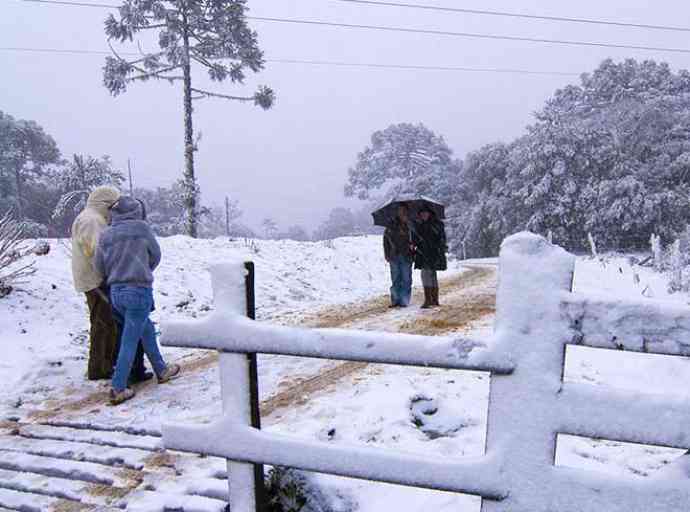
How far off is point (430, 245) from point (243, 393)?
672 cm

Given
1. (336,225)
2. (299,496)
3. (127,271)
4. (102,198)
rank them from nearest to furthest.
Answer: (299,496) → (127,271) → (102,198) → (336,225)

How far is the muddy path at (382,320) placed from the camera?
4496mm

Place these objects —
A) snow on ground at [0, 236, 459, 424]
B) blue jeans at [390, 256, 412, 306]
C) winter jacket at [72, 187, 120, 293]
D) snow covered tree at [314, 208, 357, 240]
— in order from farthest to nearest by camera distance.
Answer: snow covered tree at [314, 208, 357, 240]
blue jeans at [390, 256, 412, 306]
snow on ground at [0, 236, 459, 424]
winter jacket at [72, 187, 120, 293]

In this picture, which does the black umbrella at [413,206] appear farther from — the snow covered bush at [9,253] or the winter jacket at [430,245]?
the snow covered bush at [9,253]

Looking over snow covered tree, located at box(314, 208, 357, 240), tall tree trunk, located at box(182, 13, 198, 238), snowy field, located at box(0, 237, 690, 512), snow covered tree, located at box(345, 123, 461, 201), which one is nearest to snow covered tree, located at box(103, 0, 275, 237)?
tall tree trunk, located at box(182, 13, 198, 238)

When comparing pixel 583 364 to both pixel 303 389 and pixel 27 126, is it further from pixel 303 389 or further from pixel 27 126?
pixel 27 126

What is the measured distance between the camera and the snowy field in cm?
Answer: 302

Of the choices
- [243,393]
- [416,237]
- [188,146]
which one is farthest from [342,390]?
[188,146]

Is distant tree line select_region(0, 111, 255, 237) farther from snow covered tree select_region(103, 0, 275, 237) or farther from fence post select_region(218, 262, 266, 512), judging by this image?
fence post select_region(218, 262, 266, 512)

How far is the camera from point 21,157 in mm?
38344

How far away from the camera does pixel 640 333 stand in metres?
1.56

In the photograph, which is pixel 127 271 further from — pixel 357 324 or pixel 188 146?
pixel 188 146

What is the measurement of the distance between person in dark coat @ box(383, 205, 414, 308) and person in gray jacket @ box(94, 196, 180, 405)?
481 cm

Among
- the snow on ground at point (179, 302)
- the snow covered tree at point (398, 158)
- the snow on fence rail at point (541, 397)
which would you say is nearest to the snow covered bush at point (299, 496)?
the snow on fence rail at point (541, 397)
